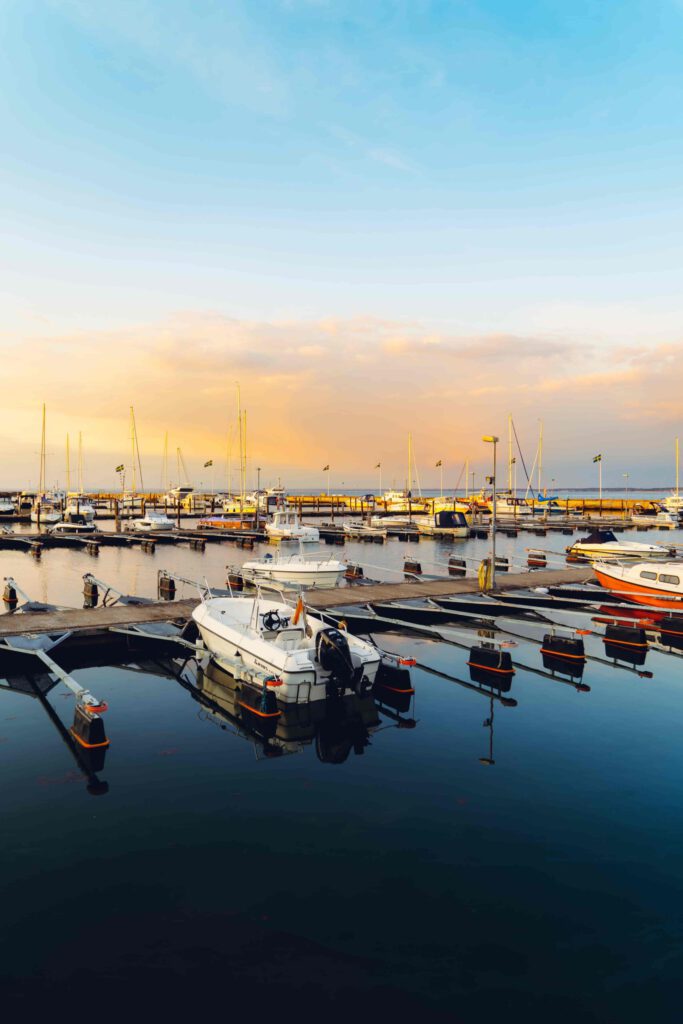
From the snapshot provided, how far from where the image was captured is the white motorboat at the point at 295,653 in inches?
780

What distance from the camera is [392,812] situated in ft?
47.8

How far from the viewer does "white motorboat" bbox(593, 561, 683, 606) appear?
35719mm

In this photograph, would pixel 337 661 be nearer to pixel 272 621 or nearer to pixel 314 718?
pixel 314 718

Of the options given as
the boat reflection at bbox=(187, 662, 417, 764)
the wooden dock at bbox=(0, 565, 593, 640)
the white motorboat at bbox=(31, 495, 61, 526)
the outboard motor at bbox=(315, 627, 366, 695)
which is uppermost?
the white motorboat at bbox=(31, 495, 61, 526)

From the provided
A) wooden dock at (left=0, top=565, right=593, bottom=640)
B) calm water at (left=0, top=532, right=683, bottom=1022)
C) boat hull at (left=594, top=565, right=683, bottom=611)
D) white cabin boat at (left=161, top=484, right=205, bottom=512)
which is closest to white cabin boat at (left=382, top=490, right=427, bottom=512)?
white cabin boat at (left=161, top=484, right=205, bottom=512)

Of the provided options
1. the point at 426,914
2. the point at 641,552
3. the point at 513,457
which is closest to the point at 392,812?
the point at 426,914

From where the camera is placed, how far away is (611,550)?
5441cm

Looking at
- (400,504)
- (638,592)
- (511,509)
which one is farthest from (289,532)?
(511,509)

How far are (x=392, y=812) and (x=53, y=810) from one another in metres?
8.12

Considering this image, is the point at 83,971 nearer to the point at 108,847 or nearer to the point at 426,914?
the point at 108,847

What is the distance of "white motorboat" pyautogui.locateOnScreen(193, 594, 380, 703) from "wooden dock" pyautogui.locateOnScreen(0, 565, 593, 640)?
21.0 feet

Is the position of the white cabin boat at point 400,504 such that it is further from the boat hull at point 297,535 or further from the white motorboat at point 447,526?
the boat hull at point 297,535

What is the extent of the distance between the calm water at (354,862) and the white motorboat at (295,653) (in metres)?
1.38

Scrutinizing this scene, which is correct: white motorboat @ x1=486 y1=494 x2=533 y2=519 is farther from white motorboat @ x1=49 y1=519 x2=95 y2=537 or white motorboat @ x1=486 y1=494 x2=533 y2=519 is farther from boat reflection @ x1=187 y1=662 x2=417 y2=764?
boat reflection @ x1=187 y1=662 x2=417 y2=764
